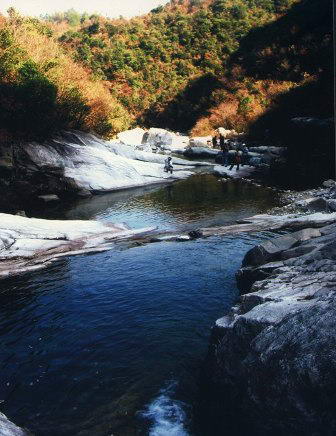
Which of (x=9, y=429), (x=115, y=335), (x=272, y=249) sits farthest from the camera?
(x=272, y=249)

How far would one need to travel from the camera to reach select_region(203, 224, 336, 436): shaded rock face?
5.83m

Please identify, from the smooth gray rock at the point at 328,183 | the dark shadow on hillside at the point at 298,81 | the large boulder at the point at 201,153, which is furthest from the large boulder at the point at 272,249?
the large boulder at the point at 201,153

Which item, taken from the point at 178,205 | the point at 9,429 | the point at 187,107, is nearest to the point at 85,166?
the point at 178,205

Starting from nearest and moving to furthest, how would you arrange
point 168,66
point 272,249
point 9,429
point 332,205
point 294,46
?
point 9,429 → point 272,249 → point 332,205 → point 294,46 → point 168,66

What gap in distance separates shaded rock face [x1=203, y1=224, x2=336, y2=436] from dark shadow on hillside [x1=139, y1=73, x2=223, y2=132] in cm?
6537

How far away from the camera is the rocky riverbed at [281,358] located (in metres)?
5.84

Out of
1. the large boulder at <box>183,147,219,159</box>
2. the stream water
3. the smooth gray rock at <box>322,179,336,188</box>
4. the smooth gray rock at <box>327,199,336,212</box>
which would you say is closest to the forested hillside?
the large boulder at <box>183,147,219,159</box>

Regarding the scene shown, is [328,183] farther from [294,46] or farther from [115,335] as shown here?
[294,46]

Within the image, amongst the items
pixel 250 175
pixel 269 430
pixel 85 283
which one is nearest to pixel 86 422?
pixel 269 430

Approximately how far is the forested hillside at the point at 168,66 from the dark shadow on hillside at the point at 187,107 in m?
0.22

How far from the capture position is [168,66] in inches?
3401

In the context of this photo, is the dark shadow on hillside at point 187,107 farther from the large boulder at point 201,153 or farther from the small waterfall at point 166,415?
the small waterfall at point 166,415

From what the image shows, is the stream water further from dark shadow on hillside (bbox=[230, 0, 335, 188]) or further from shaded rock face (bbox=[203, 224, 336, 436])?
dark shadow on hillside (bbox=[230, 0, 335, 188])

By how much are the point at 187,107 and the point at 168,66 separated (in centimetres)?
1783
